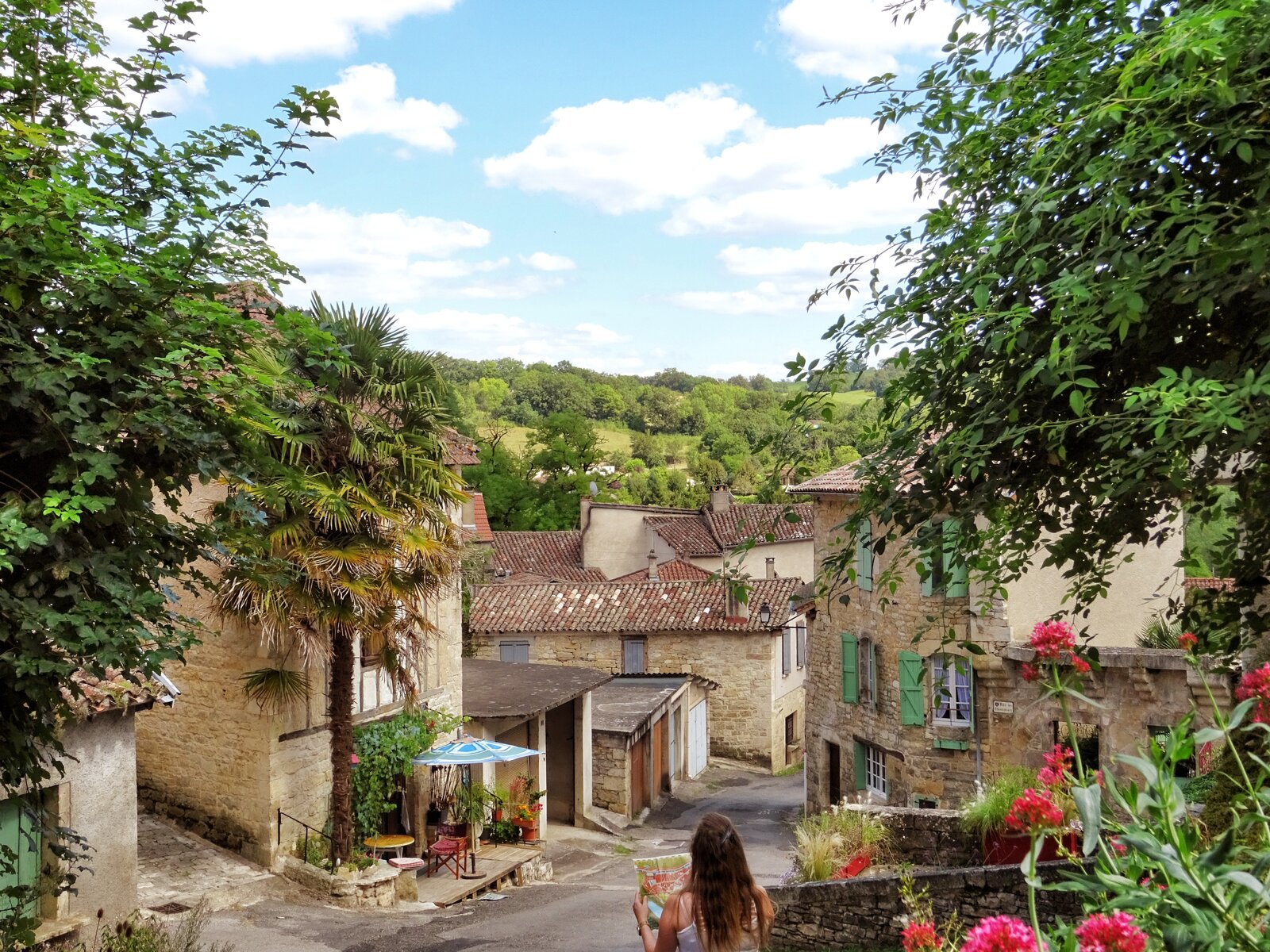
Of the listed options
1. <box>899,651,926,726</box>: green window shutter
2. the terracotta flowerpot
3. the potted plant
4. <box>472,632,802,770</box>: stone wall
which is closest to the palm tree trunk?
the potted plant

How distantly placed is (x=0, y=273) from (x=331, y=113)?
1.78 meters

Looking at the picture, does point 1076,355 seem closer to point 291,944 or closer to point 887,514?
point 887,514

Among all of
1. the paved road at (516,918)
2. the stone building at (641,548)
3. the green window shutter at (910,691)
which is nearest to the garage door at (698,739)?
the stone building at (641,548)

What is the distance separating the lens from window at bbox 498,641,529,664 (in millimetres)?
31906

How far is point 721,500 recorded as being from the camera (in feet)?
144

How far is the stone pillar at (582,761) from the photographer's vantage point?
22516 millimetres

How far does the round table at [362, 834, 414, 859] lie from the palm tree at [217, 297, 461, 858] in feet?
3.21

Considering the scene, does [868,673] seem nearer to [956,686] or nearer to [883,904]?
[956,686]

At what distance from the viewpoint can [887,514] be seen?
18.7 ft

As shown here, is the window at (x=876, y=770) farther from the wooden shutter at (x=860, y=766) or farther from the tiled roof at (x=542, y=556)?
the tiled roof at (x=542, y=556)

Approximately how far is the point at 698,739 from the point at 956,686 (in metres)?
13.0

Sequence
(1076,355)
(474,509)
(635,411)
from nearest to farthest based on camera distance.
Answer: (1076,355), (474,509), (635,411)

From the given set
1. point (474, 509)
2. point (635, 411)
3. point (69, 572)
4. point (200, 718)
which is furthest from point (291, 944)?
point (635, 411)

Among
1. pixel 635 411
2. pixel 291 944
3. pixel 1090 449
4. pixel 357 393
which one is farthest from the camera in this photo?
pixel 635 411
